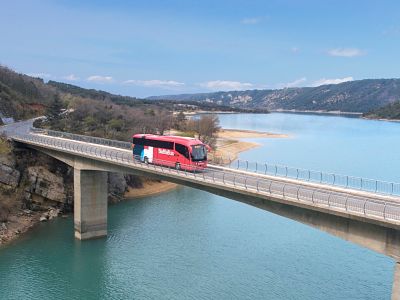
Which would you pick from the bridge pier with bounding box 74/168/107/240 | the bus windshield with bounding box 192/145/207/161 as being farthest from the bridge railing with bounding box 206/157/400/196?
the bridge pier with bounding box 74/168/107/240

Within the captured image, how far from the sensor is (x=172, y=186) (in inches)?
2724

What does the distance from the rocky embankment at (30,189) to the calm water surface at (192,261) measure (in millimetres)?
2386

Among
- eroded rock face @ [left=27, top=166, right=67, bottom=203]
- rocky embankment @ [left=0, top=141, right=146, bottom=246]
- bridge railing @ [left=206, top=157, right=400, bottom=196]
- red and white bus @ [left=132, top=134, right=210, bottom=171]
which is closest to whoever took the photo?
bridge railing @ [left=206, top=157, right=400, bottom=196]

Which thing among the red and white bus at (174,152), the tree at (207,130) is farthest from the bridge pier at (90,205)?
the tree at (207,130)

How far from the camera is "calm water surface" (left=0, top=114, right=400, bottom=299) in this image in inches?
1267

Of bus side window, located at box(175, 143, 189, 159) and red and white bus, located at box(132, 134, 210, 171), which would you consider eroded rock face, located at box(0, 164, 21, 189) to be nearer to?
red and white bus, located at box(132, 134, 210, 171)

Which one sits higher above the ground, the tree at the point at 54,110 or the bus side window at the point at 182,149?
the tree at the point at 54,110

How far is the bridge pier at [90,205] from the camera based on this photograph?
44312 mm

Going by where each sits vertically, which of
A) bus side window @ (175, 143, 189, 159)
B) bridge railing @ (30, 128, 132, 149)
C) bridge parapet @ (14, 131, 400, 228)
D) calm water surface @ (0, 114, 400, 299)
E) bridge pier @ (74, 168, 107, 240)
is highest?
bus side window @ (175, 143, 189, 159)

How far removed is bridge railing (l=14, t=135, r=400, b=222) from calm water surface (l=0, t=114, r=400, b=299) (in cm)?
790

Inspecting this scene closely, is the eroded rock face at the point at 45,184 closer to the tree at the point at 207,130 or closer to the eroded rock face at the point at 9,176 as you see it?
the eroded rock face at the point at 9,176

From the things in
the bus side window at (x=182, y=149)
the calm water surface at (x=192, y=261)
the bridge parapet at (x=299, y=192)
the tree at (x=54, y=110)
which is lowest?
the calm water surface at (x=192, y=261)

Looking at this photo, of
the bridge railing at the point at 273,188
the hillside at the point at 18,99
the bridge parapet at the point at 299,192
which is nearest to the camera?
the bridge parapet at the point at 299,192

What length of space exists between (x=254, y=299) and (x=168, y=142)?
1501cm
